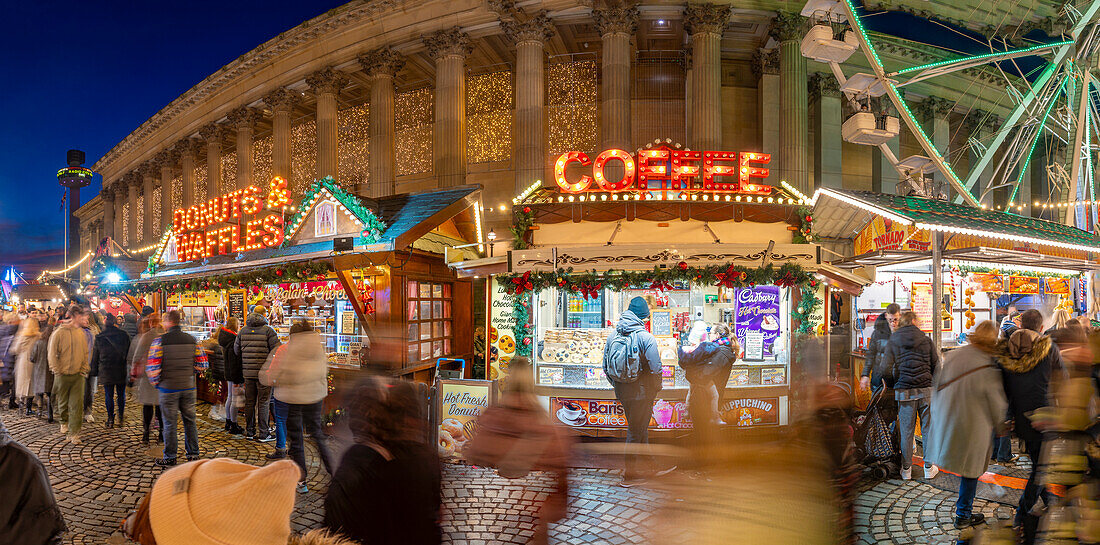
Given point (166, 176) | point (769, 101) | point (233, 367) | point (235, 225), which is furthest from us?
point (166, 176)

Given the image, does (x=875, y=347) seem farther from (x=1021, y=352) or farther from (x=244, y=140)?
(x=244, y=140)

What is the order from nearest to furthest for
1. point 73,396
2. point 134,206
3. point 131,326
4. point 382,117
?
point 73,396, point 131,326, point 382,117, point 134,206

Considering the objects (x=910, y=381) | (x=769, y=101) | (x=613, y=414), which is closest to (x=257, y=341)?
(x=613, y=414)

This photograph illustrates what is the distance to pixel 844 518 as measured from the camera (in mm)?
2984

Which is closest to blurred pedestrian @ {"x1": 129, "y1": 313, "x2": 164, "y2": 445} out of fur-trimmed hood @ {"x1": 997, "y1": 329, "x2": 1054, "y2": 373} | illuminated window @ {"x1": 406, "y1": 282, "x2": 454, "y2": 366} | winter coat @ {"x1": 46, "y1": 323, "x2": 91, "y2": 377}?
winter coat @ {"x1": 46, "y1": 323, "x2": 91, "y2": 377}

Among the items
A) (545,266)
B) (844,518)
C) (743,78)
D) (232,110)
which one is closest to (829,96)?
(743,78)

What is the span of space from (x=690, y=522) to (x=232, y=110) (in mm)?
32999

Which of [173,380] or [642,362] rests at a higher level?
[642,362]

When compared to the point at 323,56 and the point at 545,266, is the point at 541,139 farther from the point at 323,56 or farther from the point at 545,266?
the point at 323,56

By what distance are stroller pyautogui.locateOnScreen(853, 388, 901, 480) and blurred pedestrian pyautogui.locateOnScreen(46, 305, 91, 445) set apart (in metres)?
11.2

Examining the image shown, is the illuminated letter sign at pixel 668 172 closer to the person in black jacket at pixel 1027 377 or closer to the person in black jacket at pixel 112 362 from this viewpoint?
the person in black jacket at pixel 1027 377

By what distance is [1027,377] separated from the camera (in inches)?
181

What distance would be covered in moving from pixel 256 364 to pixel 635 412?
5.66 metres

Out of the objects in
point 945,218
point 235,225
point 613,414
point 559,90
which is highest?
point 559,90
